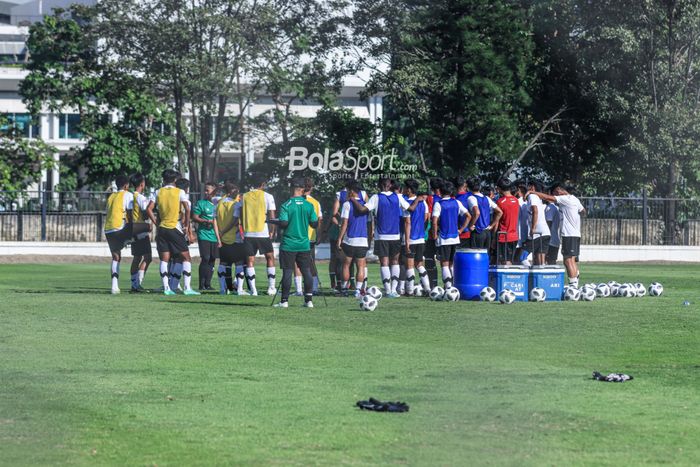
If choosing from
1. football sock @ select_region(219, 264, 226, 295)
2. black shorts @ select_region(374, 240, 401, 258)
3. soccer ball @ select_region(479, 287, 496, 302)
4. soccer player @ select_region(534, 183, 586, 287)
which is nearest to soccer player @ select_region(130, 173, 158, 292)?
football sock @ select_region(219, 264, 226, 295)

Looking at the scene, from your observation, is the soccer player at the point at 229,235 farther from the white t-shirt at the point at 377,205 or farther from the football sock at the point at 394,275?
the football sock at the point at 394,275

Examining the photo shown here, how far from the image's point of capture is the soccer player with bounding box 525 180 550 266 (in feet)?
77.5

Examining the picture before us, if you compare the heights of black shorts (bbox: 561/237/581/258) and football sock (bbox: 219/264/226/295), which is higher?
black shorts (bbox: 561/237/581/258)

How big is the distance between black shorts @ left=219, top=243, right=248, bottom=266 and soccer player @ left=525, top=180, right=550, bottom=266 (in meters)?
5.30

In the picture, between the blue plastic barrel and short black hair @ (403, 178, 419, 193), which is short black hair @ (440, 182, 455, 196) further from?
the blue plastic barrel

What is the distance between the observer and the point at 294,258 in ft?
63.9

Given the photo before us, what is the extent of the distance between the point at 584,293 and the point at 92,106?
138ft

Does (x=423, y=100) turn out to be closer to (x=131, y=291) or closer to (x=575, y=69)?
(x=575, y=69)

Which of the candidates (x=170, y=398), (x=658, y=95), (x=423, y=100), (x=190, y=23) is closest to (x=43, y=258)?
(x=190, y=23)

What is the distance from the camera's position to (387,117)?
5234cm

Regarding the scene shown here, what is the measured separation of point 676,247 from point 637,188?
6318mm

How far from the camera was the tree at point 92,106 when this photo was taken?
5681 cm

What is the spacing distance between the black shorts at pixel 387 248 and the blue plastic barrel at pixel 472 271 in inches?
53.9

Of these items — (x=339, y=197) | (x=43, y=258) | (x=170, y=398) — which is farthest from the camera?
(x=43, y=258)
